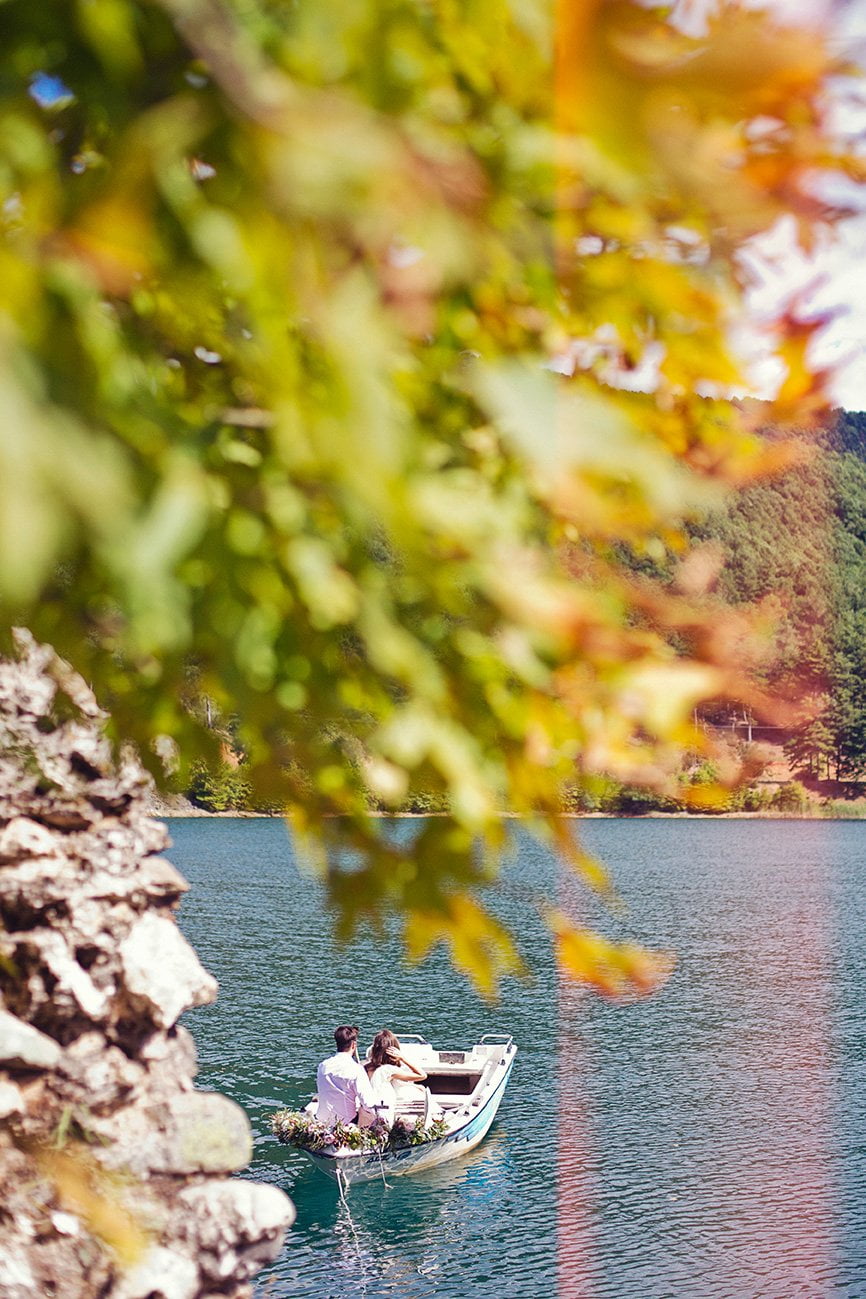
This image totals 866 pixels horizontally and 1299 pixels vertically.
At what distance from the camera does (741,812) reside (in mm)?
97438

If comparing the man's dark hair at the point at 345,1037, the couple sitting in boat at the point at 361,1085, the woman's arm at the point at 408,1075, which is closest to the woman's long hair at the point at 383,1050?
the couple sitting in boat at the point at 361,1085

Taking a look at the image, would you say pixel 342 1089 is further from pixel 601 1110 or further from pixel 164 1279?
pixel 164 1279

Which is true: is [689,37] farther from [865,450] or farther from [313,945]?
[865,450]

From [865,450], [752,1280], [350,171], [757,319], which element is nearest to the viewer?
[350,171]

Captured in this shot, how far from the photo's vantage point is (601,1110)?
22.3 metres

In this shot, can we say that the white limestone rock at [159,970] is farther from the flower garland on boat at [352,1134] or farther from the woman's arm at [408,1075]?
the woman's arm at [408,1075]

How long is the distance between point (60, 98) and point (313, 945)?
122 ft

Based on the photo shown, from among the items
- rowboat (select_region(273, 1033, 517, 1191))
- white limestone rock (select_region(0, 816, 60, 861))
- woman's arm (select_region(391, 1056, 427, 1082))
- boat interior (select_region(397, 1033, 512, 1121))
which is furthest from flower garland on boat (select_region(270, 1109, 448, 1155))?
white limestone rock (select_region(0, 816, 60, 861))

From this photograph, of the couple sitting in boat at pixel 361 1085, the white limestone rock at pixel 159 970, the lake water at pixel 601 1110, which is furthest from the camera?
the couple sitting in boat at pixel 361 1085

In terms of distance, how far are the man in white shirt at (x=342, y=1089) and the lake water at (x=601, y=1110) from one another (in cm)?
166

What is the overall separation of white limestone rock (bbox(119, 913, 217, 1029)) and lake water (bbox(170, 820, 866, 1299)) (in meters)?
0.83

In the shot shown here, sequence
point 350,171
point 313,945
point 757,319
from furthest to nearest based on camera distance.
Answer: point 313,945 → point 757,319 → point 350,171

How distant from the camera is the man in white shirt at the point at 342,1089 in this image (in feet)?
54.8

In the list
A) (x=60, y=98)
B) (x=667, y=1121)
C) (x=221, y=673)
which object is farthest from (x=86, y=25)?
(x=667, y=1121)
